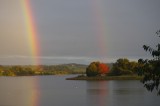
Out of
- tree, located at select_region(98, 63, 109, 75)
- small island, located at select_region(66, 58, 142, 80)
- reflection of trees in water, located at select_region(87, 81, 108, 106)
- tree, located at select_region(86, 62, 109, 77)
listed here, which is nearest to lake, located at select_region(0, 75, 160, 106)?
reflection of trees in water, located at select_region(87, 81, 108, 106)

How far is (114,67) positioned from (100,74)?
557 inches

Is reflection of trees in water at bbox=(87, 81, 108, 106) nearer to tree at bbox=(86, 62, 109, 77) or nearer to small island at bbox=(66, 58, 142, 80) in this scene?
small island at bbox=(66, 58, 142, 80)

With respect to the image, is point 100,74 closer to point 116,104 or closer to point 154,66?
point 116,104

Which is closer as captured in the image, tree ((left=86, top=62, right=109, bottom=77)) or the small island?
the small island

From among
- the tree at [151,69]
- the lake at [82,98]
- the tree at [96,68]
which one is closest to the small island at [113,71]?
the tree at [96,68]

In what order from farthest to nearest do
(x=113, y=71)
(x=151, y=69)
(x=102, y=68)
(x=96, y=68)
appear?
(x=113, y=71), (x=102, y=68), (x=96, y=68), (x=151, y=69)

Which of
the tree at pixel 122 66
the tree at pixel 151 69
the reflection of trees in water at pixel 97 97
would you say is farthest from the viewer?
the tree at pixel 122 66

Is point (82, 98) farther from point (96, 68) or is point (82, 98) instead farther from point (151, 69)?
point (96, 68)

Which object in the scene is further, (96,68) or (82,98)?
(96,68)

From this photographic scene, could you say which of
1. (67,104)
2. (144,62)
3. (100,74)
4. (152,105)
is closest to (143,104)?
(152,105)

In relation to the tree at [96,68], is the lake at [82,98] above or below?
below

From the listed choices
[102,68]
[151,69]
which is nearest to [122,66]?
[102,68]

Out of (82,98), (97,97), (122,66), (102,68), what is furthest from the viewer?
(102,68)

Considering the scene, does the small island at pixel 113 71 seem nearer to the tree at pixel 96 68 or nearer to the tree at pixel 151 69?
the tree at pixel 96 68
